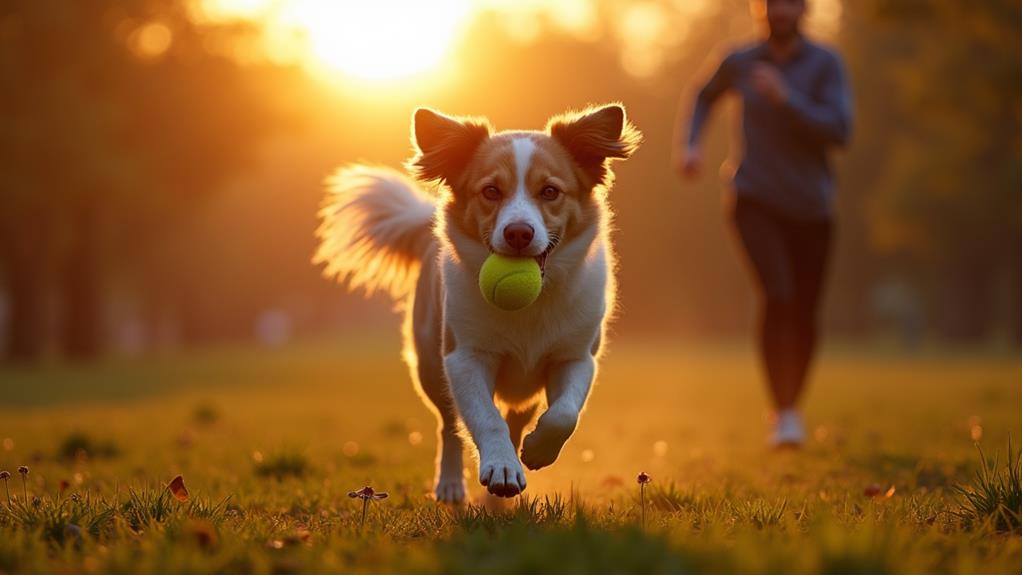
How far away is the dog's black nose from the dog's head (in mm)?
14

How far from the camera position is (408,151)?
7473 mm

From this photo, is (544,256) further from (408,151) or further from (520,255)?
(408,151)

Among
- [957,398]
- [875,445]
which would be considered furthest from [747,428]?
[957,398]

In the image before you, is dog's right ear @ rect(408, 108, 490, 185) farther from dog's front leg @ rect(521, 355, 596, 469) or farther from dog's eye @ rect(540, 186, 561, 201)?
dog's front leg @ rect(521, 355, 596, 469)

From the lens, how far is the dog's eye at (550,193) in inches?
196

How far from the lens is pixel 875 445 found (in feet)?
27.5

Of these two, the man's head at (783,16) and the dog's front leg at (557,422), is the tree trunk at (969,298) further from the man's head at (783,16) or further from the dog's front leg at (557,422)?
the dog's front leg at (557,422)

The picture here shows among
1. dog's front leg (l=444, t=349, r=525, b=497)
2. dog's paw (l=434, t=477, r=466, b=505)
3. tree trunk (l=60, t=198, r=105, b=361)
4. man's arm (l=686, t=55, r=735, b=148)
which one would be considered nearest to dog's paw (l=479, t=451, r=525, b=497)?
dog's front leg (l=444, t=349, r=525, b=497)

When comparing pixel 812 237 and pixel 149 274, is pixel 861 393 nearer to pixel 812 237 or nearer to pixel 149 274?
pixel 812 237

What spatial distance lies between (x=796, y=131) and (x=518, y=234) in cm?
450

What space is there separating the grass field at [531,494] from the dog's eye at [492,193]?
52.3 inches

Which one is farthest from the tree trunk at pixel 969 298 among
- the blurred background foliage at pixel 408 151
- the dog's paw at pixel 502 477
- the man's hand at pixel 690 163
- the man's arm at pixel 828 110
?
the dog's paw at pixel 502 477

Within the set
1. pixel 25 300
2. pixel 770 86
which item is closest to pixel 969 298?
pixel 25 300

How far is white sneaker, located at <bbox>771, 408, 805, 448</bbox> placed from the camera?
26.5 ft
